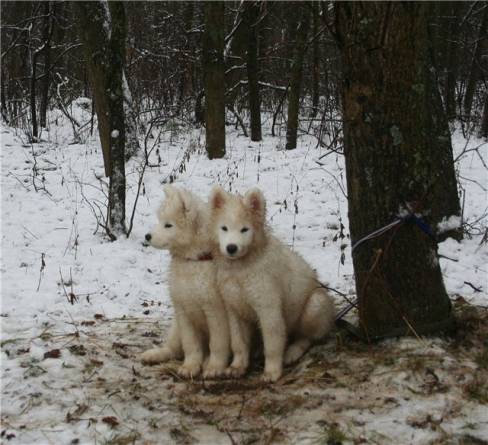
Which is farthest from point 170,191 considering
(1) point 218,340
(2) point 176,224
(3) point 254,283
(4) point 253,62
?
(4) point 253,62

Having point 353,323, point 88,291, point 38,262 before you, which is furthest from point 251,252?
point 38,262

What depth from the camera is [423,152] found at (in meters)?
3.61

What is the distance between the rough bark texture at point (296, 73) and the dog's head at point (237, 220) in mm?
8890

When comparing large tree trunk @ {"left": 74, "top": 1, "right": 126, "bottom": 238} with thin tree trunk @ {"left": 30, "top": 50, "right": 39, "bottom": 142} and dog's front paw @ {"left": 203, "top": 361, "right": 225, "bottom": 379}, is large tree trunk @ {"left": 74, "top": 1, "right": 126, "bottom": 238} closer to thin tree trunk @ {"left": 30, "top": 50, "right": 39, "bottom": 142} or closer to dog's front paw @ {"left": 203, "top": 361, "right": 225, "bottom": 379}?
dog's front paw @ {"left": 203, "top": 361, "right": 225, "bottom": 379}

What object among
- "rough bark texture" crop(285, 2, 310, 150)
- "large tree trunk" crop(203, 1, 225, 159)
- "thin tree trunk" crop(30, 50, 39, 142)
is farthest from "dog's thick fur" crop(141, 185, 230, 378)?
"thin tree trunk" crop(30, 50, 39, 142)

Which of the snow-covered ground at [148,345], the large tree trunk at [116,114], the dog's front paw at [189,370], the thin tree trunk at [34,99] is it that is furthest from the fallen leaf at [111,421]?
the thin tree trunk at [34,99]

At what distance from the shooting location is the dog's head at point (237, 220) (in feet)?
12.0

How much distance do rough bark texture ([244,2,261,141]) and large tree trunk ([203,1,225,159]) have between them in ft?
7.34

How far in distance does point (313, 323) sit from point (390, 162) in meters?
1.34

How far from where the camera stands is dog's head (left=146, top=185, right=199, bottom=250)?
12.8 feet

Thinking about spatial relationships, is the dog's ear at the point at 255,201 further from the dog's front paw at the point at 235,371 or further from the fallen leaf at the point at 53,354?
the fallen leaf at the point at 53,354

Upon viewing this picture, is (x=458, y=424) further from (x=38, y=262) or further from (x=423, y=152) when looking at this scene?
(x=38, y=262)

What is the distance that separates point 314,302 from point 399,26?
79.4 inches

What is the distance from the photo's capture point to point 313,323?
4.11m
